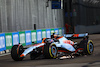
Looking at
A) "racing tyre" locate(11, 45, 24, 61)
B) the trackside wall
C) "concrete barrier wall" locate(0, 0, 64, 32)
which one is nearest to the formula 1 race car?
"racing tyre" locate(11, 45, 24, 61)

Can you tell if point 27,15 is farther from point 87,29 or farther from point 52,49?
point 87,29

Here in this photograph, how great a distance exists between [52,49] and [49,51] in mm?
267

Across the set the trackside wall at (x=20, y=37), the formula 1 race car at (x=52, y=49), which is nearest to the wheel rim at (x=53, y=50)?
the formula 1 race car at (x=52, y=49)

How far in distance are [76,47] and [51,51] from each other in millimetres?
2148

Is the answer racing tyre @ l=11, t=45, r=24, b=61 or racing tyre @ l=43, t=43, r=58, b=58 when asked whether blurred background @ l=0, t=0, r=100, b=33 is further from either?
racing tyre @ l=43, t=43, r=58, b=58

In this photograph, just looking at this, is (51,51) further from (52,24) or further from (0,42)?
(52,24)

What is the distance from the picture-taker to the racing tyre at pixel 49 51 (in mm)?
10974

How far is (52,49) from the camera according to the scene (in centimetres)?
1120

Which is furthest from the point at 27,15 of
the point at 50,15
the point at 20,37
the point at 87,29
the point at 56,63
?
the point at 87,29

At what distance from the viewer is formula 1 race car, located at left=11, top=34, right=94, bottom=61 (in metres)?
11.1

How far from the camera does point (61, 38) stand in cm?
1262

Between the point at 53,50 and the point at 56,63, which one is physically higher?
the point at 53,50

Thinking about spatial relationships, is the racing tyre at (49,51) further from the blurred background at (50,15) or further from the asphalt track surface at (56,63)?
the blurred background at (50,15)

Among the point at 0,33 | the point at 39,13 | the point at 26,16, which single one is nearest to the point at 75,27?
the point at 39,13
